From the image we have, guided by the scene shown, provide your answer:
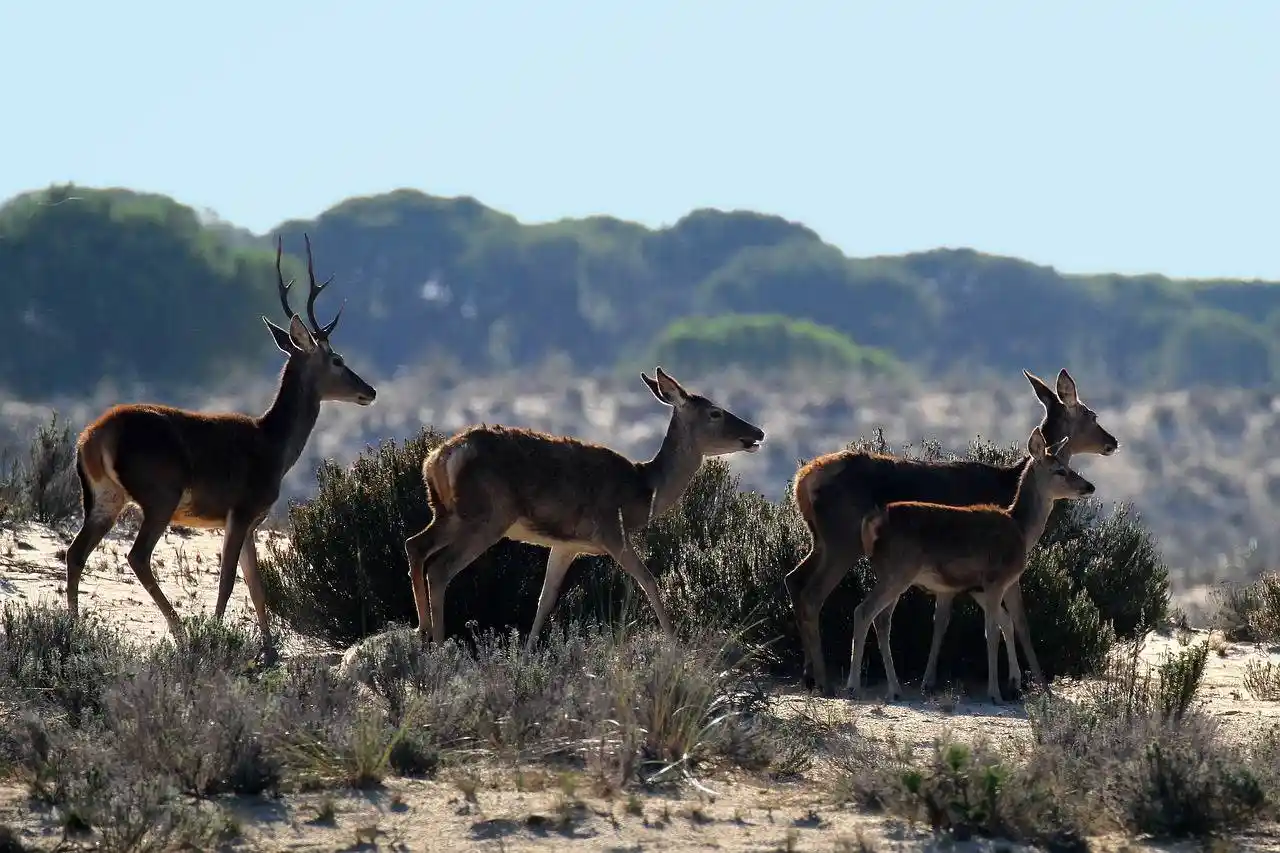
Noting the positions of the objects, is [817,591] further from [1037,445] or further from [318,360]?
[318,360]

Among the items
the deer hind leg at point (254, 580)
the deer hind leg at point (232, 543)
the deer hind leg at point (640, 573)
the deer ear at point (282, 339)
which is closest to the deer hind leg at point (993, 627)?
the deer hind leg at point (640, 573)

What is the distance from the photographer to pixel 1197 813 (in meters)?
8.68

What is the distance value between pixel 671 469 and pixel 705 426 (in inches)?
20.4

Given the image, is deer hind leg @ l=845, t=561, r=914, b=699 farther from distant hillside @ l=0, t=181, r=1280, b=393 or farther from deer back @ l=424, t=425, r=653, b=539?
distant hillside @ l=0, t=181, r=1280, b=393

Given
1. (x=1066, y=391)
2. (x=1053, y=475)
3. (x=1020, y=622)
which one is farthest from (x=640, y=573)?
(x=1066, y=391)

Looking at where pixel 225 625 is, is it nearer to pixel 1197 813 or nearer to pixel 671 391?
pixel 671 391

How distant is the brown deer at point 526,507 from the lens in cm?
1309

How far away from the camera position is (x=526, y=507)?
13195 millimetres

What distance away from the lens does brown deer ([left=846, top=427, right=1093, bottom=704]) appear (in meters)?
13.1

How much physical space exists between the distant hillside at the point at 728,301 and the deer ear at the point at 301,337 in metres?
59.0

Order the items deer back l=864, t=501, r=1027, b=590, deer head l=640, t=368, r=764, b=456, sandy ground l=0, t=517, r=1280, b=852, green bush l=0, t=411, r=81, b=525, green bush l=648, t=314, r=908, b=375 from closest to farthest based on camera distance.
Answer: sandy ground l=0, t=517, r=1280, b=852 < deer back l=864, t=501, r=1027, b=590 < deer head l=640, t=368, r=764, b=456 < green bush l=0, t=411, r=81, b=525 < green bush l=648, t=314, r=908, b=375

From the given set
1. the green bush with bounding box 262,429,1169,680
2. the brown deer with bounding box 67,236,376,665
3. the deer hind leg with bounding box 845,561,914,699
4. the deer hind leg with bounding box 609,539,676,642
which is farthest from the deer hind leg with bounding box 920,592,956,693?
the brown deer with bounding box 67,236,376,665

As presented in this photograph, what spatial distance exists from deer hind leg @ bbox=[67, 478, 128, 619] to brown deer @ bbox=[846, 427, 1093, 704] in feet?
17.4

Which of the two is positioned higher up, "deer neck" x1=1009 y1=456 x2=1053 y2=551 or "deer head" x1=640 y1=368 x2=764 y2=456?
"deer head" x1=640 y1=368 x2=764 y2=456
